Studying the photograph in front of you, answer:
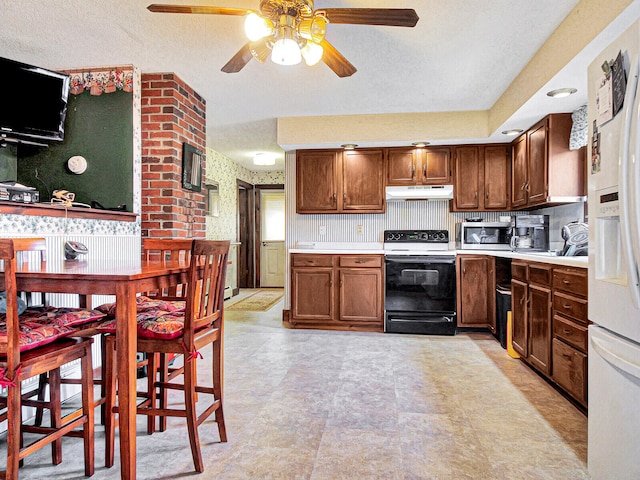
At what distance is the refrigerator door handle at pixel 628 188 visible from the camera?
125 cm

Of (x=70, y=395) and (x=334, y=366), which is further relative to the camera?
(x=334, y=366)

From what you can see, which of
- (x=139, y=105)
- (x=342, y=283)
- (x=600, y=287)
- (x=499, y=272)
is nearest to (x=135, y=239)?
(x=139, y=105)

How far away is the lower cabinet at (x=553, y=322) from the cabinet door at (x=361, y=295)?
1.42m

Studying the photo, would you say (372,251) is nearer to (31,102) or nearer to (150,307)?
(150,307)

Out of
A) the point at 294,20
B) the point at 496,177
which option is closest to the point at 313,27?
the point at 294,20

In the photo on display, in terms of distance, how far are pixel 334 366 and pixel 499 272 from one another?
2035mm

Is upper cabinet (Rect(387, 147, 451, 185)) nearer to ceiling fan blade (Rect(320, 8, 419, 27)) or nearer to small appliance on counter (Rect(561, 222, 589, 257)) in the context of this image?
small appliance on counter (Rect(561, 222, 589, 257))

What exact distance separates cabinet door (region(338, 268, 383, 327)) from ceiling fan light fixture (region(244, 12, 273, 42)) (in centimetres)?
283

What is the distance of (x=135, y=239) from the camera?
10.7 ft

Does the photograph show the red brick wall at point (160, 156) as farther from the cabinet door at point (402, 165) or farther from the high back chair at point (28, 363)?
the cabinet door at point (402, 165)

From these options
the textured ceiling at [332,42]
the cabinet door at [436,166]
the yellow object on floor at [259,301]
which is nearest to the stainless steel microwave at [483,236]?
the cabinet door at [436,166]

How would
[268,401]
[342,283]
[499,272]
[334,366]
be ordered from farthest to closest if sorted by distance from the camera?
[342,283], [499,272], [334,366], [268,401]

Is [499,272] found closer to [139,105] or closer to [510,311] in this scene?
[510,311]

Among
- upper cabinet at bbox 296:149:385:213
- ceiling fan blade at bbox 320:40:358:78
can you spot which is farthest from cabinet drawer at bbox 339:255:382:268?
ceiling fan blade at bbox 320:40:358:78
